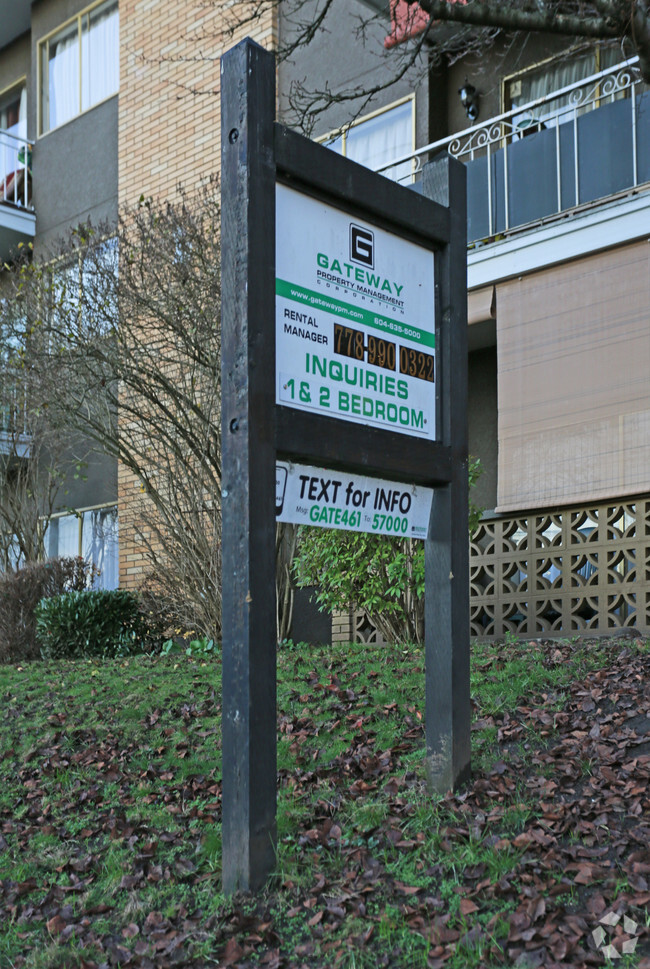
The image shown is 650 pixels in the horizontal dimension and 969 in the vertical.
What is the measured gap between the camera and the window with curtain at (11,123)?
63.2 feet

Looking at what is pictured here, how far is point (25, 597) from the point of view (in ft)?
44.0

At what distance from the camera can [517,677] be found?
678 centimetres

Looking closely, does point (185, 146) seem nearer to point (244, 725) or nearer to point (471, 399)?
point (471, 399)

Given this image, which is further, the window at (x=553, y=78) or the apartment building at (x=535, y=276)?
the window at (x=553, y=78)

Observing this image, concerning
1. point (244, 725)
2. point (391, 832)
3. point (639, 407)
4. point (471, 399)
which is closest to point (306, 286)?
point (244, 725)

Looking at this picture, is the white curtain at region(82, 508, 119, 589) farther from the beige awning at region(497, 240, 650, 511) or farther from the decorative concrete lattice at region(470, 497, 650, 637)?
the beige awning at region(497, 240, 650, 511)

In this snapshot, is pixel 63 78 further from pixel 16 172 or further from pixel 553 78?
pixel 553 78

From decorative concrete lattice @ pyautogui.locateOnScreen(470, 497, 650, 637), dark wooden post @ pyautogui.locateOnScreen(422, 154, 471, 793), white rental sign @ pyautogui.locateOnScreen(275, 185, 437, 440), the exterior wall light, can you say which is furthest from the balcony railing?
white rental sign @ pyautogui.locateOnScreen(275, 185, 437, 440)

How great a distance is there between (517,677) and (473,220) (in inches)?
245

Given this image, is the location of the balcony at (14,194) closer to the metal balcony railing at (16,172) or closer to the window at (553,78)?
the metal balcony railing at (16,172)

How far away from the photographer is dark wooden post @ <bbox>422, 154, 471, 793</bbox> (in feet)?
16.7

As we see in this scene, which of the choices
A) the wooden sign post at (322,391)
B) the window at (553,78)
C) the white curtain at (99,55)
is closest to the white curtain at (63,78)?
the white curtain at (99,55)

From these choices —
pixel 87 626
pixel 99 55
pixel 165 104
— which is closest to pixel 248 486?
pixel 87 626

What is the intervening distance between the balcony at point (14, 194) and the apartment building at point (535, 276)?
12.4 feet
